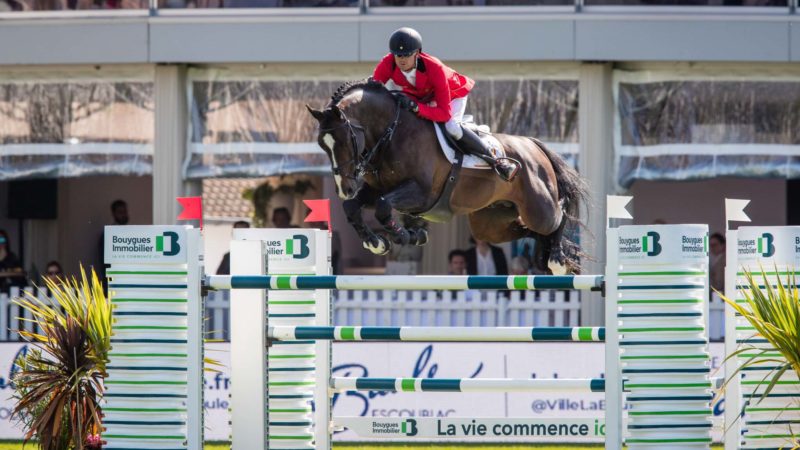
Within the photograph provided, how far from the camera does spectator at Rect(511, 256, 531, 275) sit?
1280cm

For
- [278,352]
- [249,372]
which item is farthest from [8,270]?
[249,372]

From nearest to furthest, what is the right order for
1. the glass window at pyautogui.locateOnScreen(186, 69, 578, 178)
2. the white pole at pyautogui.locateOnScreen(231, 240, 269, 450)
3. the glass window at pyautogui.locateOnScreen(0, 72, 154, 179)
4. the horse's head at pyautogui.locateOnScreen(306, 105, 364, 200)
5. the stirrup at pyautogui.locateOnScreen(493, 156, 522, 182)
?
the white pole at pyautogui.locateOnScreen(231, 240, 269, 450) → the horse's head at pyautogui.locateOnScreen(306, 105, 364, 200) → the stirrup at pyautogui.locateOnScreen(493, 156, 522, 182) → the glass window at pyautogui.locateOnScreen(186, 69, 578, 178) → the glass window at pyautogui.locateOnScreen(0, 72, 154, 179)

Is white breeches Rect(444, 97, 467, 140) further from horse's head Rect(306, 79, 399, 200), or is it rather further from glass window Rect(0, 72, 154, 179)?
glass window Rect(0, 72, 154, 179)

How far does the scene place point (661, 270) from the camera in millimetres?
5941

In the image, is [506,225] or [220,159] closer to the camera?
[506,225]

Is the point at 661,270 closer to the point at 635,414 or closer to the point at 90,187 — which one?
the point at 635,414

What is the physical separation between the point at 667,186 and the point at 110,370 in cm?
1111

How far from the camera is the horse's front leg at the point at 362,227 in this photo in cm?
693

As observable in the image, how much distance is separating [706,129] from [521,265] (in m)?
2.31

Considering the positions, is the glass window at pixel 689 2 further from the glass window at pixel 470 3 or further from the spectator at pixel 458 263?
the spectator at pixel 458 263

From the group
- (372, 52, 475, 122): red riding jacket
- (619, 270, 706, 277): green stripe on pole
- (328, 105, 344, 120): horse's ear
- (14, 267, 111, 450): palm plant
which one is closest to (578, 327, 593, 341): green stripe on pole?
(619, 270, 706, 277): green stripe on pole

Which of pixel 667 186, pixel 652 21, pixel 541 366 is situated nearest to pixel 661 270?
pixel 541 366

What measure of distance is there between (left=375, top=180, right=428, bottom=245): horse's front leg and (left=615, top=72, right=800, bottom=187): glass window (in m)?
5.97

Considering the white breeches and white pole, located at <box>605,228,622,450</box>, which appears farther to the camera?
the white breeches
